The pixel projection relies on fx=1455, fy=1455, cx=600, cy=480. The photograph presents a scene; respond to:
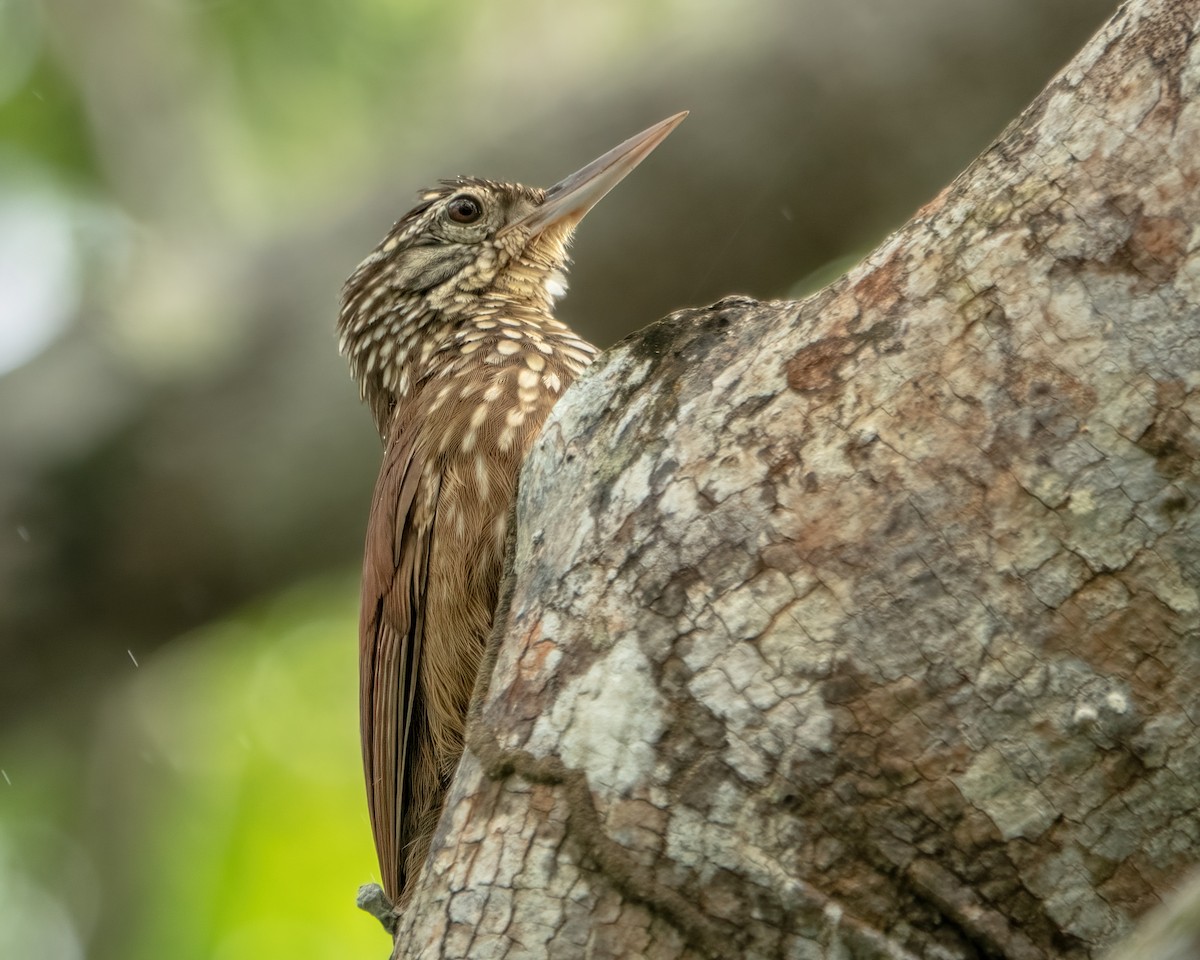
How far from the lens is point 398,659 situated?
3193mm

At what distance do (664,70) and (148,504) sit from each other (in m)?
2.32

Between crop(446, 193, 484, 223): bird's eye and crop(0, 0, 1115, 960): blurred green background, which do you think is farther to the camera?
crop(0, 0, 1115, 960): blurred green background

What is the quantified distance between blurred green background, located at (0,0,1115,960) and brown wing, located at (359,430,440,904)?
1789mm

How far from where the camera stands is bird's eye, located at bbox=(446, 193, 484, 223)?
13.4ft

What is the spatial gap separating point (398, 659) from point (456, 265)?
1.29 meters

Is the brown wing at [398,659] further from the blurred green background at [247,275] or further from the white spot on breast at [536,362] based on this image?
the blurred green background at [247,275]

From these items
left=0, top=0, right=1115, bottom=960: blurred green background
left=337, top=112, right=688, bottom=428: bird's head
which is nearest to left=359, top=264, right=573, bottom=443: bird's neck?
left=337, top=112, right=688, bottom=428: bird's head

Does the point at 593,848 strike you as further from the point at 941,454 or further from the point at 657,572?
the point at 941,454

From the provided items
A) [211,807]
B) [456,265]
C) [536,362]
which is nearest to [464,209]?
[456,265]

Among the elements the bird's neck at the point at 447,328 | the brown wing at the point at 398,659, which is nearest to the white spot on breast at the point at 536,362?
the bird's neck at the point at 447,328

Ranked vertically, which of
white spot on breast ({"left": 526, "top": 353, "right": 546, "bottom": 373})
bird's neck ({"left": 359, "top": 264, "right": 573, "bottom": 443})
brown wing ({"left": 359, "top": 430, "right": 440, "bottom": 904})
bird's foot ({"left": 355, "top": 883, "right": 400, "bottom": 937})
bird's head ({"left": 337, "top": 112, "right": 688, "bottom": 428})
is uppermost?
bird's head ({"left": 337, "top": 112, "right": 688, "bottom": 428})

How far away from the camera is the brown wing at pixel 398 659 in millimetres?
3146

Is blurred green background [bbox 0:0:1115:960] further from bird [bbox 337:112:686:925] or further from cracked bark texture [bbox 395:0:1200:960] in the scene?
cracked bark texture [bbox 395:0:1200:960]

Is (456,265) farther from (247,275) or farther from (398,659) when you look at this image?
(247,275)
